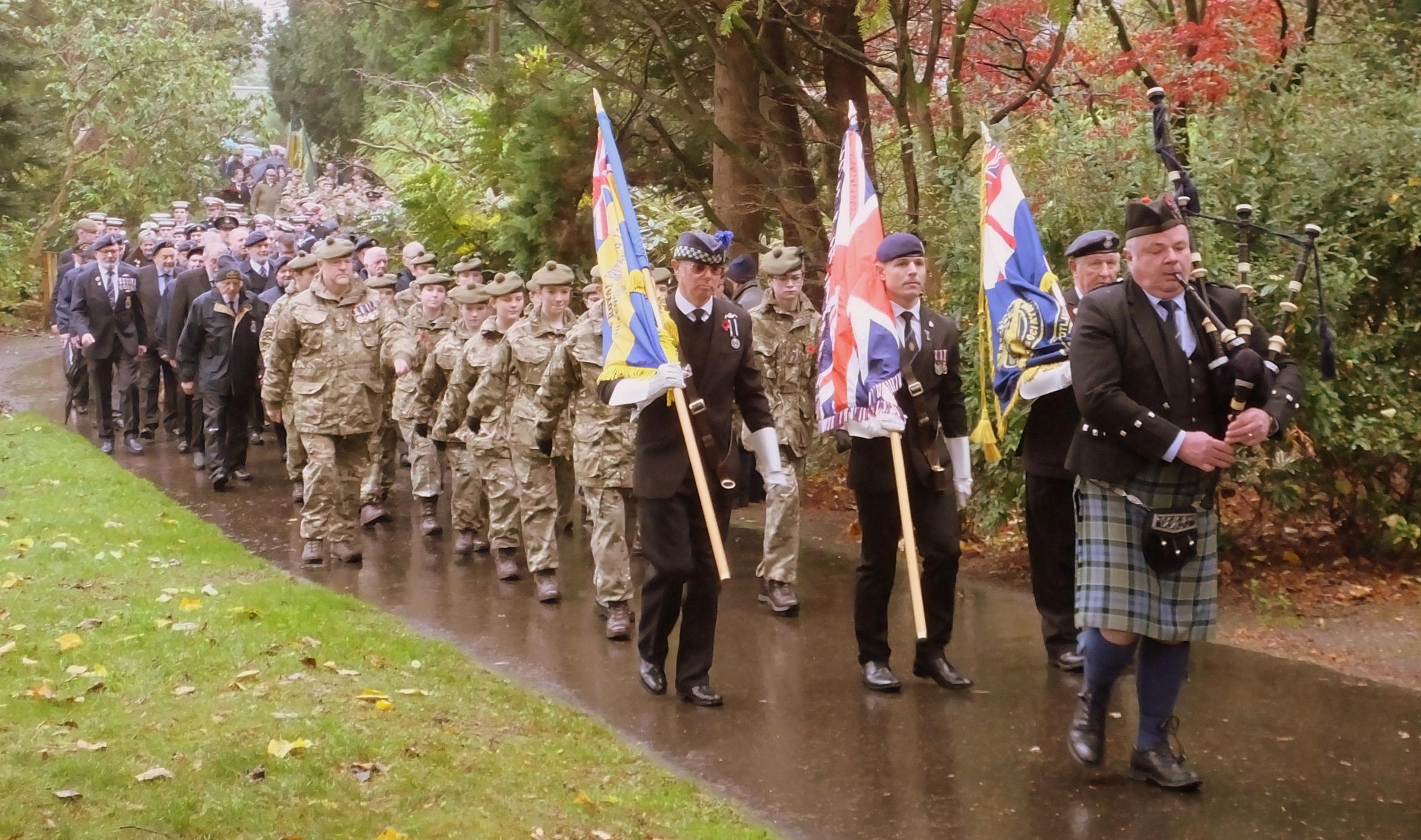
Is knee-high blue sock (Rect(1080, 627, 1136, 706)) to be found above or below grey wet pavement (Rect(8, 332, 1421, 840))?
above

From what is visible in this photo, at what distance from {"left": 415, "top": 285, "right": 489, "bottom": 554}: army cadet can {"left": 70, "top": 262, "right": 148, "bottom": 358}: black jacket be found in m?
6.35

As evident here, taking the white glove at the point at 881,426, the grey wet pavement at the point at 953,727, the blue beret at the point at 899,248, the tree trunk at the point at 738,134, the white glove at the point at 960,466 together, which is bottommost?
the grey wet pavement at the point at 953,727

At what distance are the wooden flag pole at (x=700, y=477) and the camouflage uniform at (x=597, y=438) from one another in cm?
152

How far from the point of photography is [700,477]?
7.51 meters

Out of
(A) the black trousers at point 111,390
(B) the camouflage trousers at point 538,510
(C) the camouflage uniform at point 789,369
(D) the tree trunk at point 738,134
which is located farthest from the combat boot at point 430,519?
(A) the black trousers at point 111,390

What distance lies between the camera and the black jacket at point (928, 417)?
7.60 meters

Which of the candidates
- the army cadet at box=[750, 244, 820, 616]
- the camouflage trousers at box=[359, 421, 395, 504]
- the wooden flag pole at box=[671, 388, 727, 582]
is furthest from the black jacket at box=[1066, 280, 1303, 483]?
the camouflage trousers at box=[359, 421, 395, 504]

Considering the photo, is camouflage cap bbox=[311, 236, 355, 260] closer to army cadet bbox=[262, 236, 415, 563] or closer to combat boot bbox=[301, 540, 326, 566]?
army cadet bbox=[262, 236, 415, 563]

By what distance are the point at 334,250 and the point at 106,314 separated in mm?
6640

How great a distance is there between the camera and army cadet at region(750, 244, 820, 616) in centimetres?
980

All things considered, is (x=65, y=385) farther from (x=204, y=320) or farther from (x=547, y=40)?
(x=547, y=40)

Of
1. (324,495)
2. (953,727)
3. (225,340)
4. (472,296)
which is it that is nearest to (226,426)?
(225,340)

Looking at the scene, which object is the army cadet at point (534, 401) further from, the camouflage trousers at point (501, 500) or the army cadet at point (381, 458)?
the army cadet at point (381, 458)

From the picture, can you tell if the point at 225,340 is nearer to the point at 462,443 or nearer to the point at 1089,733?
the point at 462,443
